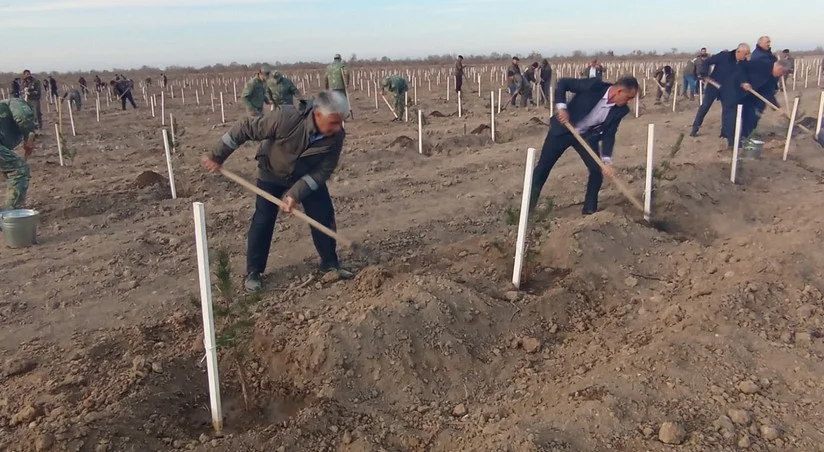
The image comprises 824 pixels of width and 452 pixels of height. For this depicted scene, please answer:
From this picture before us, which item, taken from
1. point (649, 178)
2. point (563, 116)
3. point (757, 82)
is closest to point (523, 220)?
point (563, 116)

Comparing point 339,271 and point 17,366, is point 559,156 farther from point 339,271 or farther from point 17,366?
point 17,366

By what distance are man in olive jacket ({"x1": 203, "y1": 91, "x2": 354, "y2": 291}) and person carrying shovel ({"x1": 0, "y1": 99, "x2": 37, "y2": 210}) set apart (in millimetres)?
2972

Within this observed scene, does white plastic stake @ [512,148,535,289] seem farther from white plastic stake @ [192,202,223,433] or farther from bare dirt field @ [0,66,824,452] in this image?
white plastic stake @ [192,202,223,433]

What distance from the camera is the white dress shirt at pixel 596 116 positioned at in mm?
5664

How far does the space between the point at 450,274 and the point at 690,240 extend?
239cm

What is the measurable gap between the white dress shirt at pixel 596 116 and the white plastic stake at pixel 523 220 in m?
1.52

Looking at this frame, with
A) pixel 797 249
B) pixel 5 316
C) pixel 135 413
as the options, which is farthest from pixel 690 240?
pixel 5 316

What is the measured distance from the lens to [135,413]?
3.14m

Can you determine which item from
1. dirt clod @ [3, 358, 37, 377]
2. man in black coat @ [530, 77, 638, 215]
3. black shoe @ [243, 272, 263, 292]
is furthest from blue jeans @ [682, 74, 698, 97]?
dirt clod @ [3, 358, 37, 377]

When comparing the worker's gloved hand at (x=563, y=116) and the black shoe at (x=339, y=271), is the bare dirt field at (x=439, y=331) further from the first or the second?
the worker's gloved hand at (x=563, y=116)

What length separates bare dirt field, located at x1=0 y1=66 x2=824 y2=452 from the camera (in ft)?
10.0

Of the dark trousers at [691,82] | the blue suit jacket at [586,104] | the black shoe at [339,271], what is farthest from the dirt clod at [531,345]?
the dark trousers at [691,82]

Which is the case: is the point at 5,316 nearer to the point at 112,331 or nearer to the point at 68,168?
the point at 112,331

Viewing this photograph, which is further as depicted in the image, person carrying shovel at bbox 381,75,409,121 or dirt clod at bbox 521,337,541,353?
person carrying shovel at bbox 381,75,409,121
